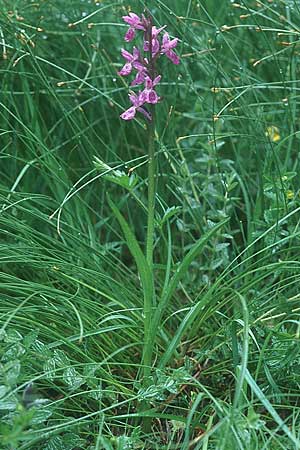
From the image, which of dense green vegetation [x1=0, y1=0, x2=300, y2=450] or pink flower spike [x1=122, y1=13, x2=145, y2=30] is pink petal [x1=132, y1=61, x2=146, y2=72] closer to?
pink flower spike [x1=122, y1=13, x2=145, y2=30]

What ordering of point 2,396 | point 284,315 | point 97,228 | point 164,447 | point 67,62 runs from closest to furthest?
point 2,396
point 164,447
point 284,315
point 97,228
point 67,62

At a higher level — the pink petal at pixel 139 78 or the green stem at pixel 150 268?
the pink petal at pixel 139 78

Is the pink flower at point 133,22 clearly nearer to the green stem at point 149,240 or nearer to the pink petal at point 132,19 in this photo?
the pink petal at point 132,19

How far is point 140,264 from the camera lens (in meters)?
1.47

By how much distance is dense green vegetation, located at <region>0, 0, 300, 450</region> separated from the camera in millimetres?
1400

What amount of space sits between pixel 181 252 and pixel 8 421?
0.90m

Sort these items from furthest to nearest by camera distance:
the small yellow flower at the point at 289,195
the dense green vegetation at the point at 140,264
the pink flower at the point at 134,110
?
the small yellow flower at the point at 289,195 → the pink flower at the point at 134,110 → the dense green vegetation at the point at 140,264

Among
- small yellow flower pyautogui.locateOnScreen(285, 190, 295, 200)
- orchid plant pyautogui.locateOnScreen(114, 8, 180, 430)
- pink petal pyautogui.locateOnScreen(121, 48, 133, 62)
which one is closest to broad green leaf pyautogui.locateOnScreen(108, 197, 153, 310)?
orchid plant pyautogui.locateOnScreen(114, 8, 180, 430)

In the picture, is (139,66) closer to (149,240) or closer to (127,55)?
(127,55)

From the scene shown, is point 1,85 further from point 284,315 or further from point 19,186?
point 284,315

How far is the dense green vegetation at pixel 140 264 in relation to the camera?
1.40 metres

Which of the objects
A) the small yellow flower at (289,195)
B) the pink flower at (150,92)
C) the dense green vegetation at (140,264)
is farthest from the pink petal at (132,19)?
the small yellow flower at (289,195)

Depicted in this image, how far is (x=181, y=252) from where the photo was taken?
2094 mm

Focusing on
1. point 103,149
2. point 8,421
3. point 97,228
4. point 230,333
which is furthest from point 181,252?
point 8,421
